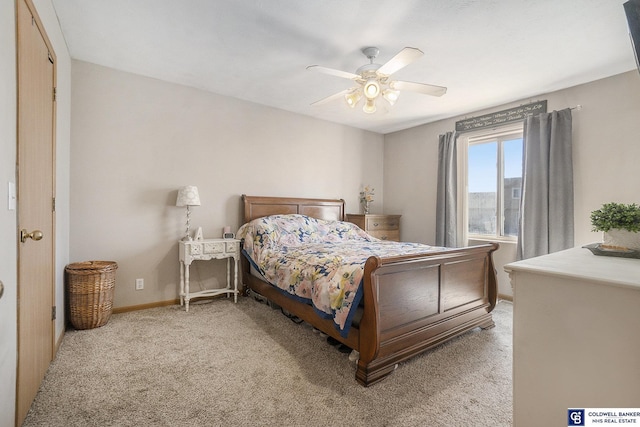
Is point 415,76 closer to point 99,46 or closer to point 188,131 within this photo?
point 188,131

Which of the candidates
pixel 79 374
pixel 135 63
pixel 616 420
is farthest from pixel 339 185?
pixel 616 420

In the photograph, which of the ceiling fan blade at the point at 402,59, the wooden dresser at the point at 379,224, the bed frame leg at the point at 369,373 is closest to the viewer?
the bed frame leg at the point at 369,373

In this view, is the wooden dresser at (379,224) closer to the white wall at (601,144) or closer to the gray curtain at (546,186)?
the white wall at (601,144)

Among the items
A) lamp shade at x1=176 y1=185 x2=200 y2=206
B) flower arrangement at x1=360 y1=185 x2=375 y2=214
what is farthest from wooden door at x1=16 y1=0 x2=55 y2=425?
flower arrangement at x1=360 y1=185 x2=375 y2=214

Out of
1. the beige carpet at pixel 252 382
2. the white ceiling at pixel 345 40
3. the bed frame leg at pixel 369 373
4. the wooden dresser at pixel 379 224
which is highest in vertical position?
the white ceiling at pixel 345 40

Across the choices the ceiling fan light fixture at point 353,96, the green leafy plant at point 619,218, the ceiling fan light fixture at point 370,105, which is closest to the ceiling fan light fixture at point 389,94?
the ceiling fan light fixture at point 370,105

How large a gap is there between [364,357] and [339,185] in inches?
130

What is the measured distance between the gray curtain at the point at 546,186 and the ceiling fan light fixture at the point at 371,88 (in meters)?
2.33

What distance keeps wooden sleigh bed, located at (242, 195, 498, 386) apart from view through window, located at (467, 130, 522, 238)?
1.44 meters

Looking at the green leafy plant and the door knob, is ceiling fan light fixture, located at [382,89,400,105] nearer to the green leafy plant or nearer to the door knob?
the green leafy plant

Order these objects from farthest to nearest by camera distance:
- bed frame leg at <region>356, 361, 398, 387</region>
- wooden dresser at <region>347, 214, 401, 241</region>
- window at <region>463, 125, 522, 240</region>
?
wooden dresser at <region>347, 214, 401, 241</region> < window at <region>463, 125, 522, 240</region> < bed frame leg at <region>356, 361, 398, 387</region>

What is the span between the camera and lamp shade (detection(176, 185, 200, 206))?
3205 mm

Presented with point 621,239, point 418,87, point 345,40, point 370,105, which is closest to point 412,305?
point 621,239

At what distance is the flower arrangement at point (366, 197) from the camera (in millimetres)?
5098
